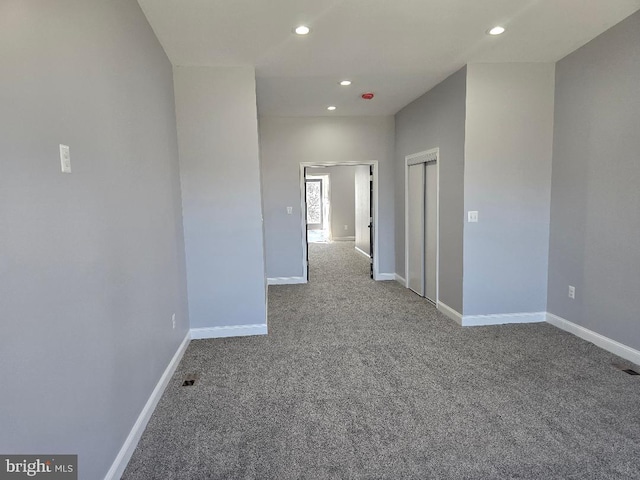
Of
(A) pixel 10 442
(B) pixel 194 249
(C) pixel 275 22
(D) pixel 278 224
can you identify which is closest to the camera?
(A) pixel 10 442

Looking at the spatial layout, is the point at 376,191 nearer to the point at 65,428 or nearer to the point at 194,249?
the point at 194,249

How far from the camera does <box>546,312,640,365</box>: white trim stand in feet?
9.97

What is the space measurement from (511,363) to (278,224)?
3.97 metres

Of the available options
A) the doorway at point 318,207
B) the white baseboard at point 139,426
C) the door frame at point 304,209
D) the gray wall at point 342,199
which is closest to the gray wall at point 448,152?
the door frame at point 304,209

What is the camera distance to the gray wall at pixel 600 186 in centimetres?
299

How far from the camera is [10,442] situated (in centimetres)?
113

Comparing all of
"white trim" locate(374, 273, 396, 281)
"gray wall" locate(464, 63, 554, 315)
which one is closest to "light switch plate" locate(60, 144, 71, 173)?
"gray wall" locate(464, 63, 554, 315)

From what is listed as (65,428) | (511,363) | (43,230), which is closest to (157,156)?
(43,230)

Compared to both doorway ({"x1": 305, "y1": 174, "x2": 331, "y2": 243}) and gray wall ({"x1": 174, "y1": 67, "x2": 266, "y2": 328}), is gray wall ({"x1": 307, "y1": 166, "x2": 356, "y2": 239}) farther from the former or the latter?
gray wall ({"x1": 174, "y1": 67, "x2": 266, "y2": 328})

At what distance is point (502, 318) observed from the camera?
13.3ft

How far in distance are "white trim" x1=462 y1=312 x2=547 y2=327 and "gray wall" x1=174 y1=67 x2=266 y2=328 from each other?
2.20 metres

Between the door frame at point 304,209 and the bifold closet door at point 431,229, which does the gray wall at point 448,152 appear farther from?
the door frame at point 304,209

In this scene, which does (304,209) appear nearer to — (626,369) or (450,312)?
(450,312)

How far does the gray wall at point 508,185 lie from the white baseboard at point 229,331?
2202 mm
